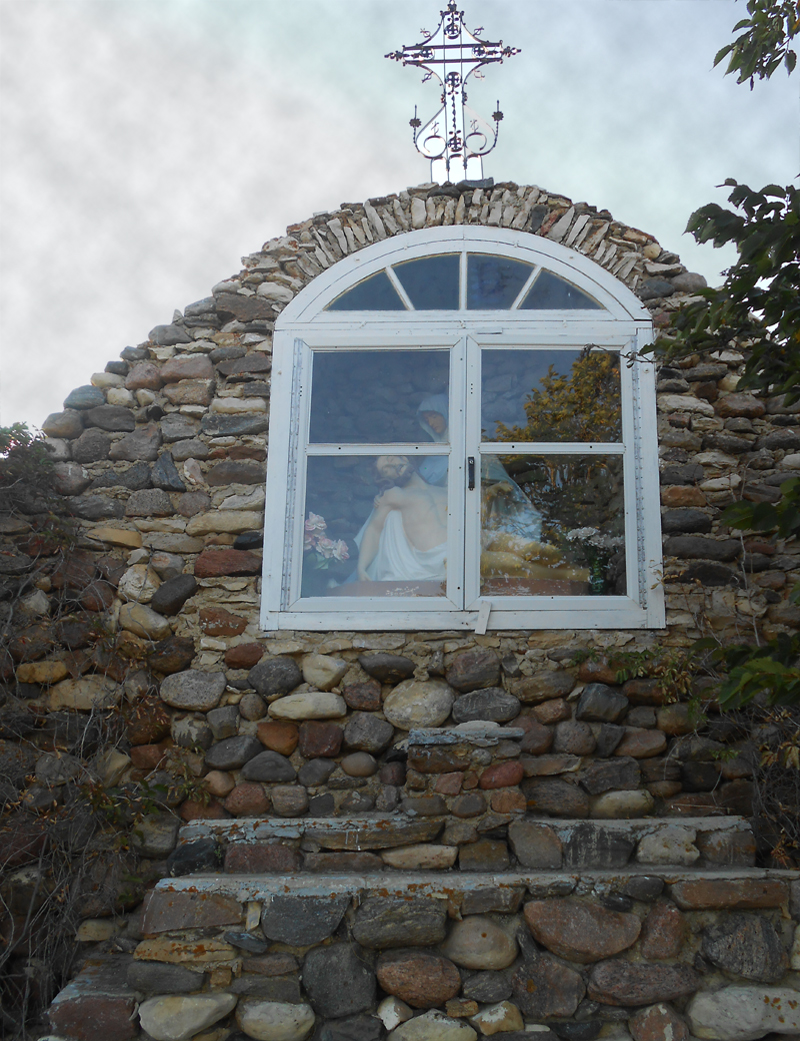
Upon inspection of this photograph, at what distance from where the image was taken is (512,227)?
4.13 m

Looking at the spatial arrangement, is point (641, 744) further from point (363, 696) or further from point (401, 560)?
point (401, 560)

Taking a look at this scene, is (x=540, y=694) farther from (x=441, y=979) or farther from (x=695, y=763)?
(x=441, y=979)

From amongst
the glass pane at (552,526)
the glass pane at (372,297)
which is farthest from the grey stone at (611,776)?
the glass pane at (372,297)

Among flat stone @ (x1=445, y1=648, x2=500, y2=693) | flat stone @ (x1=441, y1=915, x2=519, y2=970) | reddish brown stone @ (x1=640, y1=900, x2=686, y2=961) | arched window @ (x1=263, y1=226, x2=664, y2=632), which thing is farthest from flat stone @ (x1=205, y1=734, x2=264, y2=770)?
reddish brown stone @ (x1=640, y1=900, x2=686, y2=961)

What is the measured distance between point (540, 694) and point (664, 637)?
62cm

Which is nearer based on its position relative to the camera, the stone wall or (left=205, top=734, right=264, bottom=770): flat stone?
the stone wall

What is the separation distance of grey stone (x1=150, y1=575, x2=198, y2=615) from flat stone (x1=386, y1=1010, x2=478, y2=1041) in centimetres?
187

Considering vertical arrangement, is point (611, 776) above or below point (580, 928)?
above

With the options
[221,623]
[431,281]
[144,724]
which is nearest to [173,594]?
[221,623]

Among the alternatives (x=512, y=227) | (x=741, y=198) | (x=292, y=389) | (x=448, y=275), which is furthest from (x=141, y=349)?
(x=741, y=198)

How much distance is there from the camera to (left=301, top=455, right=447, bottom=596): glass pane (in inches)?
146

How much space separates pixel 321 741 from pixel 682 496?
6.31ft

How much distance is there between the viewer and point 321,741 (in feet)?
11.2

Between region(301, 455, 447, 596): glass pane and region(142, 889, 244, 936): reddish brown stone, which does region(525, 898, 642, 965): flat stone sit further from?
region(301, 455, 447, 596): glass pane
